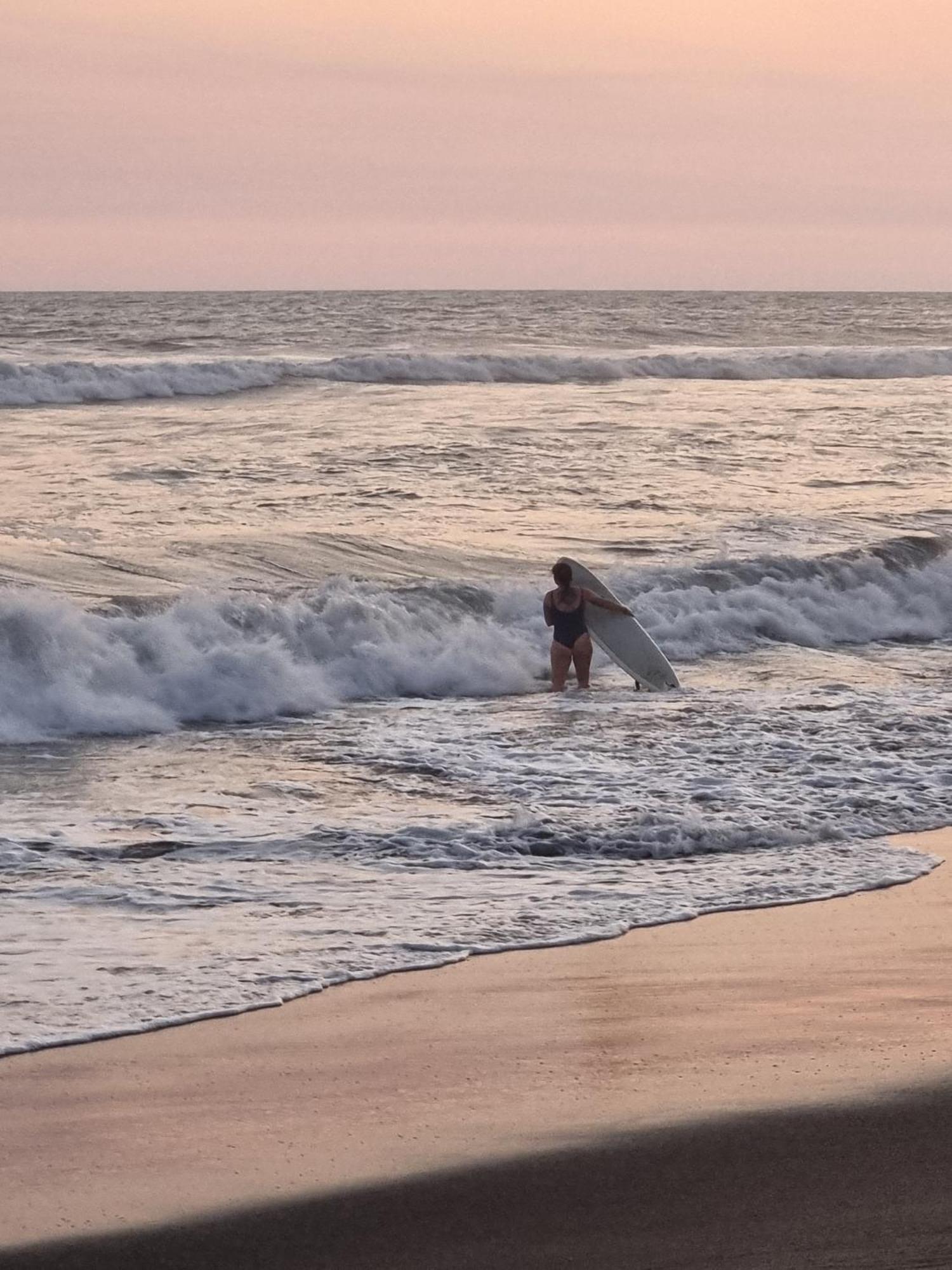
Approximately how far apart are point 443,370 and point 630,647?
25.1 m

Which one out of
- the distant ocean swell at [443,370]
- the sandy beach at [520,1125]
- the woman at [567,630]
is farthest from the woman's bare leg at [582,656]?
the distant ocean swell at [443,370]

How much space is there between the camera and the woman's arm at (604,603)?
11812 mm

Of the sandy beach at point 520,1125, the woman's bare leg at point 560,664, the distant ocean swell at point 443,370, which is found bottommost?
the woman's bare leg at point 560,664

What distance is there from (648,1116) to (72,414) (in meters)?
24.8

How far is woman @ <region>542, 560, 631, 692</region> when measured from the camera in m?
11.6

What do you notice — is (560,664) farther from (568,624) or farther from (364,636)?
(364,636)

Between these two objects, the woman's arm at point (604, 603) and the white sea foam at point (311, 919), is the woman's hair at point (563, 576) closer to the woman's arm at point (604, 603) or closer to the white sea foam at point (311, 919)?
the woman's arm at point (604, 603)

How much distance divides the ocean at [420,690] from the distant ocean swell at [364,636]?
35mm

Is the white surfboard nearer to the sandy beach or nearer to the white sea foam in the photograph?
the white sea foam

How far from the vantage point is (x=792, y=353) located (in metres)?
44.0

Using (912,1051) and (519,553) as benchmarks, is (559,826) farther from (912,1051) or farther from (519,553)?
(519,553)

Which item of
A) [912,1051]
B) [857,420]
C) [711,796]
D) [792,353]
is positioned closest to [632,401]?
[857,420]

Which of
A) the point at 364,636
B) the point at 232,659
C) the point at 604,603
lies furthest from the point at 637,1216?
the point at 364,636

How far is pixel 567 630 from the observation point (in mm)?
11578
